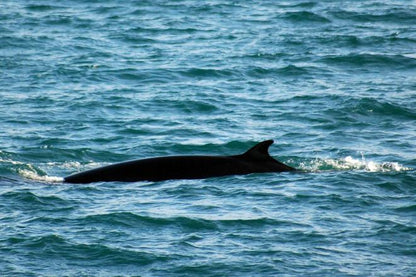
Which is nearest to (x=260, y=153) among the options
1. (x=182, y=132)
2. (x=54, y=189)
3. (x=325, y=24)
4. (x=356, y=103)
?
(x=54, y=189)

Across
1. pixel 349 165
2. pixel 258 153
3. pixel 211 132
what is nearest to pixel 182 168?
pixel 258 153

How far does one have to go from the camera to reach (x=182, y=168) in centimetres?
1599

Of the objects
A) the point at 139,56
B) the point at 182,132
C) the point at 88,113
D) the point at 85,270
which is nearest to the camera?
the point at 85,270

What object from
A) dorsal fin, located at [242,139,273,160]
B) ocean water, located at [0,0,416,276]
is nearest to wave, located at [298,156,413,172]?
ocean water, located at [0,0,416,276]

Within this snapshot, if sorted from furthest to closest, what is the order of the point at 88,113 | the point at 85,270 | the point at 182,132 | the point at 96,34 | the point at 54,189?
1. the point at 96,34
2. the point at 88,113
3. the point at 182,132
4. the point at 54,189
5. the point at 85,270

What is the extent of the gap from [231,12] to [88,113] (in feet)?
56.1

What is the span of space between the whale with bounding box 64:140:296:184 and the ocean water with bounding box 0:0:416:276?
242mm

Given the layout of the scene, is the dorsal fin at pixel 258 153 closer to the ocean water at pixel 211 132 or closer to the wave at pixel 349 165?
the ocean water at pixel 211 132

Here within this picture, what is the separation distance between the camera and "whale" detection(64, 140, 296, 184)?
15859mm

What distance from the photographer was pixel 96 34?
34.1 meters

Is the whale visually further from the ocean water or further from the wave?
the wave

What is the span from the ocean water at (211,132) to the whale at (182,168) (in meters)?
0.24

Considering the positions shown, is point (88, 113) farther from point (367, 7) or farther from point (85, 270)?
point (367, 7)

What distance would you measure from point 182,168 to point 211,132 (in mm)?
4861
